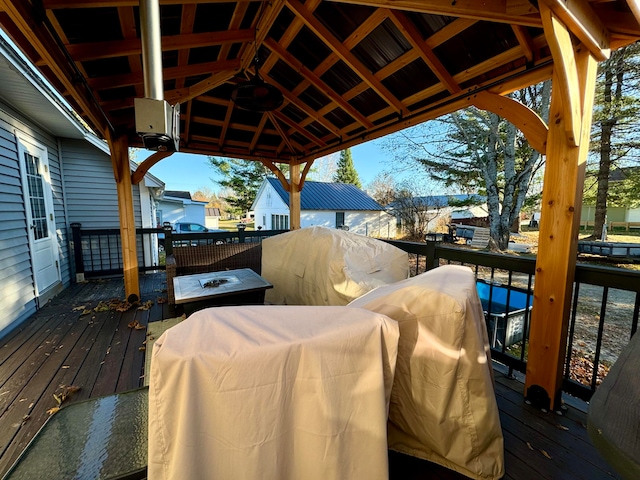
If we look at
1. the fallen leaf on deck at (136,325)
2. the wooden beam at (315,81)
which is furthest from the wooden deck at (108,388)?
the wooden beam at (315,81)

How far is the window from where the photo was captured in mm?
16516

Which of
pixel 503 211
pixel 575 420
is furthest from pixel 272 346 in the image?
pixel 503 211

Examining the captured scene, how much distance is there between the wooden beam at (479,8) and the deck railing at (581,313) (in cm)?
157

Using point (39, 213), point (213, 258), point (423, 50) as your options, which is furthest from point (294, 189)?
point (39, 213)

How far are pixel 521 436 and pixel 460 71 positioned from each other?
2.93m

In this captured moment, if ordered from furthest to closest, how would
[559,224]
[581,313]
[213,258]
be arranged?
1. [581,313]
2. [213,258]
3. [559,224]

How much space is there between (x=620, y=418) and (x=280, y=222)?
16704 mm

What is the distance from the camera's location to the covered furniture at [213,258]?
4.30 meters

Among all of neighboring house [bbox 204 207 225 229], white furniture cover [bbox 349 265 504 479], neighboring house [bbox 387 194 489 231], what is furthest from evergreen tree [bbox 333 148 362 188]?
white furniture cover [bbox 349 265 504 479]

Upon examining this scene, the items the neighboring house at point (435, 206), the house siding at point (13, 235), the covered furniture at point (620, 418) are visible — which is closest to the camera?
the covered furniture at point (620, 418)

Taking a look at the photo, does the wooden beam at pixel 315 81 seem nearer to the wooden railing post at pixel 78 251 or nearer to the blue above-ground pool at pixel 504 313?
the blue above-ground pool at pixel 504 313

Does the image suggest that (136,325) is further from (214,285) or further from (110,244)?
(110,244)

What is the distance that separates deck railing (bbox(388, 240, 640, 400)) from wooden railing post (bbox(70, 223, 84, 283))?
5.80 m

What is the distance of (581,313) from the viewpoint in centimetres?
585
